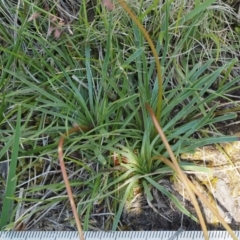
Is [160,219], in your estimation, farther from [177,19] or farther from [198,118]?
[177,19]

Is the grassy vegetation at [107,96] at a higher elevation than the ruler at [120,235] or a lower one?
higher

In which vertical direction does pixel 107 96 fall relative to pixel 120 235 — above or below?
above

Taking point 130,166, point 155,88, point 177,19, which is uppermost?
point 177,19

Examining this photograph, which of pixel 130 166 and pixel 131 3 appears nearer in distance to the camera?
pixel 130 166


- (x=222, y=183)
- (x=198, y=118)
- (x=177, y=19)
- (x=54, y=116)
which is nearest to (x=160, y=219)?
(x=222, y=183)

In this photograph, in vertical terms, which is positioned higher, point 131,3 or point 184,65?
point 131,3
